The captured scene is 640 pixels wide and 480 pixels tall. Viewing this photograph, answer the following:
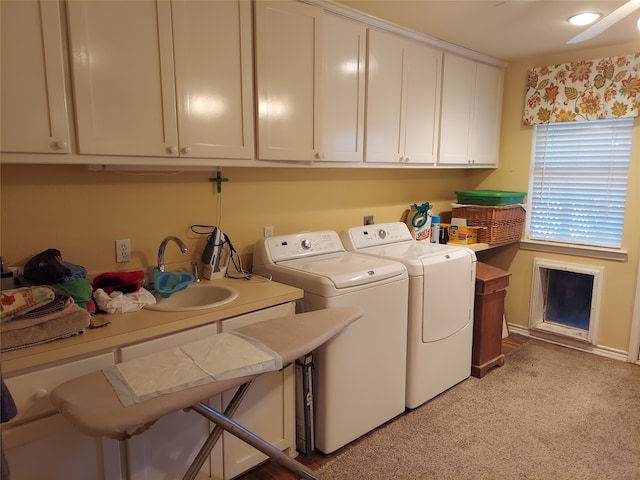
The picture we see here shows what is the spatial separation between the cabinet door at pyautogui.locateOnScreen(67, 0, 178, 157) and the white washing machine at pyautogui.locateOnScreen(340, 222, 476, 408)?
4.89ft

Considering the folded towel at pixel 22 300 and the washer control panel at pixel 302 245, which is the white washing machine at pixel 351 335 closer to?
the washer control panel at pixel 302 245

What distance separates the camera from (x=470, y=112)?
3.54 meters

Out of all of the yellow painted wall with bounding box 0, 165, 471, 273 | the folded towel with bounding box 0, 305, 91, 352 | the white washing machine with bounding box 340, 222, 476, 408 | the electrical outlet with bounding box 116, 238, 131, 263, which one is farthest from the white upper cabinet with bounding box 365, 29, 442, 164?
the folded towel with bounding box 0, 305, 91, 352

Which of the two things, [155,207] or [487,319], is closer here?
[155,207]

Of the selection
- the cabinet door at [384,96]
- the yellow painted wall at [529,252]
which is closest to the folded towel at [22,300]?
the cabinet door at [384,96]

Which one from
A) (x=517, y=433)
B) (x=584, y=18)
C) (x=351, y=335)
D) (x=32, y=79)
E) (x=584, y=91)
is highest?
(x=584, y=18)

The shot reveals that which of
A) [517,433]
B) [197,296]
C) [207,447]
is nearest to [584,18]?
[517,433]

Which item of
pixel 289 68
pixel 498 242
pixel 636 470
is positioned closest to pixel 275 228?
pixel 289 68

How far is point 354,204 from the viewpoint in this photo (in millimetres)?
3258

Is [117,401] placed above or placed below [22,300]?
below

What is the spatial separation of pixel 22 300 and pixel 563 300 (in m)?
3.97

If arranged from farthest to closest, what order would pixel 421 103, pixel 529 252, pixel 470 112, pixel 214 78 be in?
pixel 529 252, pixel 470 112, pixel 421 103, pixel 214 78

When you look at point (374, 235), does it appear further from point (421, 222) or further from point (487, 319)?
point (487, 319)

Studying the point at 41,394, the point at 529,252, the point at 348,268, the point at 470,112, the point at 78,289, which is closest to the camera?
the point at 41,394
